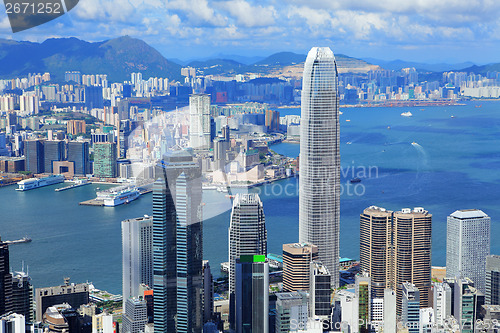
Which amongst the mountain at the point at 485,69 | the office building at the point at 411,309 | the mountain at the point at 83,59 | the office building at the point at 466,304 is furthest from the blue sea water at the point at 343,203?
the mountain at the point at 485,69

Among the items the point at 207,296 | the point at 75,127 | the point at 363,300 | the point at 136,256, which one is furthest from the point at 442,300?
the point at 75,127

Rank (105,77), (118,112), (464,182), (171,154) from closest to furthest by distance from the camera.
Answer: (171,154) < (464,182) < (118,112) < (105,77)

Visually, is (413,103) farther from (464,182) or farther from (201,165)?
(201,165)

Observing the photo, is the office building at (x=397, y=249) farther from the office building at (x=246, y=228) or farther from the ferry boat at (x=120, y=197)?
the ferry boat at (x=120, y=197)

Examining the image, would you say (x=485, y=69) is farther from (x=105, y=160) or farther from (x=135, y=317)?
(x=135, y=317)

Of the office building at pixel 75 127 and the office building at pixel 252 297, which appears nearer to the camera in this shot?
the office building at pixel 252 297

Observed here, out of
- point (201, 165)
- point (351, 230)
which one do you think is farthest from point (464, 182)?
point (201, 165)
